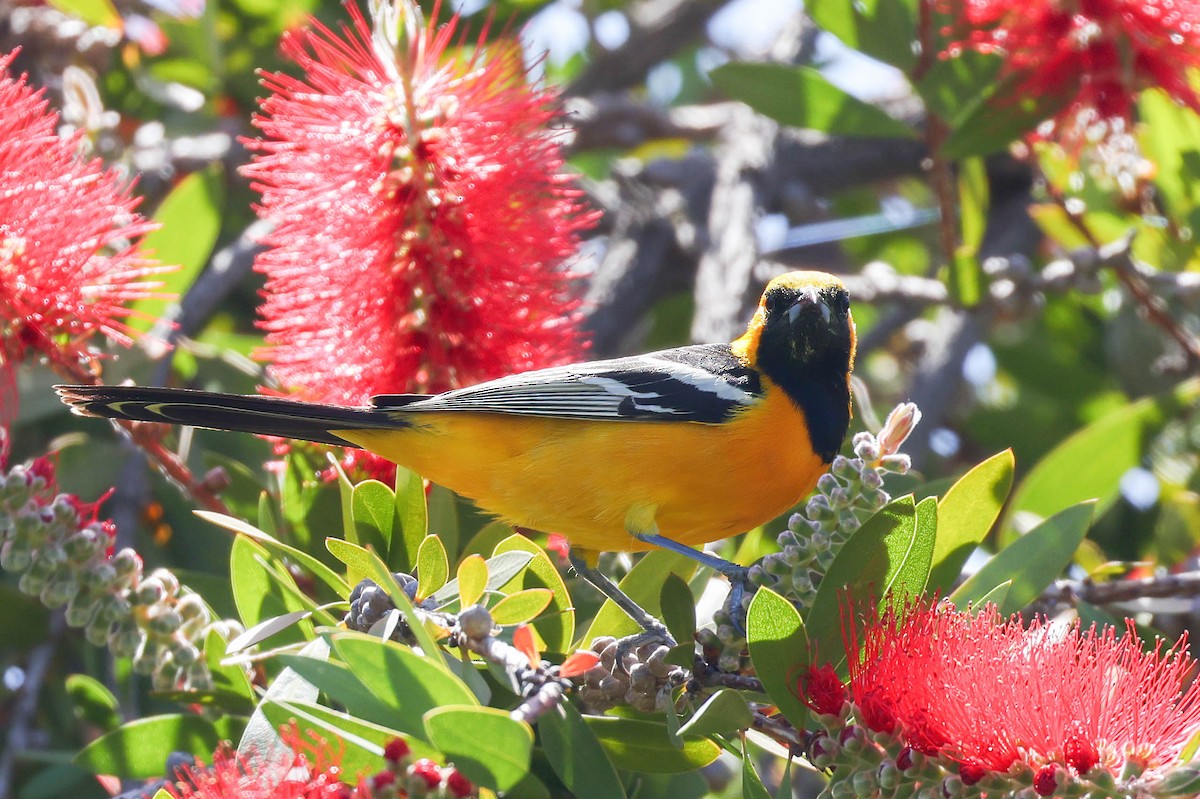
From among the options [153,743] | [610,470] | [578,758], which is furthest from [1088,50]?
[153,743]

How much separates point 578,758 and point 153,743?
1084 mm

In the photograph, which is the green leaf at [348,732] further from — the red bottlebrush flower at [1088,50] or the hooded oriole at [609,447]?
the red bottlebrush flower at [1088,50]

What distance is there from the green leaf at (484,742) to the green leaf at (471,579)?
324 mm

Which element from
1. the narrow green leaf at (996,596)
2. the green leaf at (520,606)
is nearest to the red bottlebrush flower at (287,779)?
the green leaf at (520,606)

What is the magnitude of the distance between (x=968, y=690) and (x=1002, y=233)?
385 centimetres

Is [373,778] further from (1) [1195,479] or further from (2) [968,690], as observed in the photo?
(1) [1195,479]

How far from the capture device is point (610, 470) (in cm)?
310

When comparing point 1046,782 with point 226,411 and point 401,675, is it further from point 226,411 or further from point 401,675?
point 226,411

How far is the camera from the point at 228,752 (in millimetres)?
2570

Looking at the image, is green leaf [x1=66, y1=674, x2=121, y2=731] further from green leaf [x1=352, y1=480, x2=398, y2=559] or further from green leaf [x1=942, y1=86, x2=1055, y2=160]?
green leaf [x1=942, y1=86, x2=1055, y2=160]

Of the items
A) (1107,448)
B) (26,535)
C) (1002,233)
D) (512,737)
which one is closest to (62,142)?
(26,535)

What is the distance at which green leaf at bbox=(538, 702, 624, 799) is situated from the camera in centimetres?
203

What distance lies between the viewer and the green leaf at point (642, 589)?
8.18ft

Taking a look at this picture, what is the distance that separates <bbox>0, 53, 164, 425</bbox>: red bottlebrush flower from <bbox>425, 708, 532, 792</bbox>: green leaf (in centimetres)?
141
